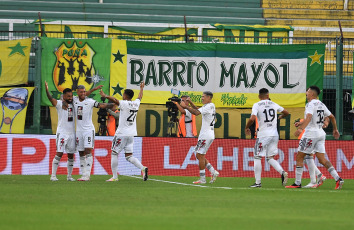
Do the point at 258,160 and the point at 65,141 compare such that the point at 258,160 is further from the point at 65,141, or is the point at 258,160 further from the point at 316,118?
the point at 65,141

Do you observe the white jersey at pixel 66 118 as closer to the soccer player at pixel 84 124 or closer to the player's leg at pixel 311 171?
the soccer player at pixel 84 124

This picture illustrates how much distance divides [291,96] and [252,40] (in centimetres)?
258

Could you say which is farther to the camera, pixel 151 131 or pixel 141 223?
pixel 151 131

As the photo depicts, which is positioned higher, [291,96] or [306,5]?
[306,5]

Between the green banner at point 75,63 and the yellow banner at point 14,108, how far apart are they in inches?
25.7

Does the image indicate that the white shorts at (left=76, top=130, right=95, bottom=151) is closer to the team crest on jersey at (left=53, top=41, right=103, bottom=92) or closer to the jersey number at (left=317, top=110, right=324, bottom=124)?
the team crest on jersey at (left=53, top=41, right=103, bottom=92)

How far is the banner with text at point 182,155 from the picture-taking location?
2048 centimetres

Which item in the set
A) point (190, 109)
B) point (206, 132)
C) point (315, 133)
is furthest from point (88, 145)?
point (315, 133)

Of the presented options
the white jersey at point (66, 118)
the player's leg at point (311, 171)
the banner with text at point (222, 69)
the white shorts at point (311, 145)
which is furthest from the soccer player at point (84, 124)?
the banner with text at point (222, 69)

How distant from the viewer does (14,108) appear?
21109 mm

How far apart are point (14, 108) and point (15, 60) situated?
147cm

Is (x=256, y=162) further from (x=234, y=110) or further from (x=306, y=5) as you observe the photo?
(x=306, y=5)

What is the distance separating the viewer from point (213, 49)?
22.3 meters

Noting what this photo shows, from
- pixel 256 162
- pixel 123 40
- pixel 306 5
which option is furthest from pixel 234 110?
pixel 306 5
